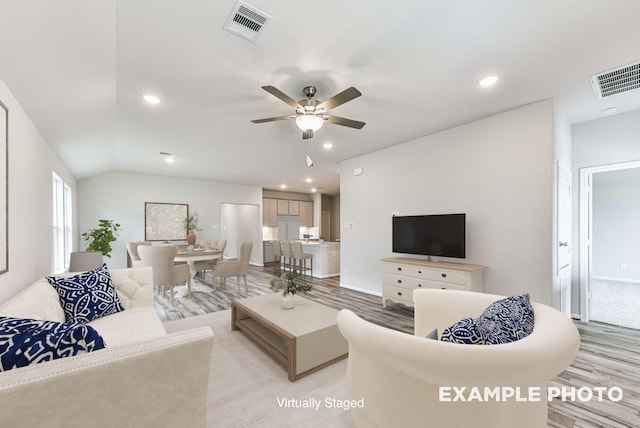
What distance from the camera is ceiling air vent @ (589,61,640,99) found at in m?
2.32

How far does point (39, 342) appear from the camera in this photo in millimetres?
884

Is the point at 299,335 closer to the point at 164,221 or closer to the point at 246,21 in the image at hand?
the point at 246,21

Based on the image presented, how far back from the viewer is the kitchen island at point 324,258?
6508 millimetres

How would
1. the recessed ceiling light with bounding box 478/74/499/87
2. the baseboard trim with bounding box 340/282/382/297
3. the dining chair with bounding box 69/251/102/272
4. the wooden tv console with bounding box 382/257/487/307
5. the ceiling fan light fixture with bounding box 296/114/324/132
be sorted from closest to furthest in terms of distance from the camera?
the recessed ceiling light with bounding box 478/74/499/87 < the ceiling fan light fixture with bounding box 296/114/324/132 < the wooden tv console with bounding box 382/257/487/307 < the dining chair with bounding box 69/251/102/272 < the baseboard trim with bounding box 340/282/382/297

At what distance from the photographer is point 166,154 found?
190 inches

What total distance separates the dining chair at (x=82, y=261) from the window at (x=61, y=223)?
0.48 m

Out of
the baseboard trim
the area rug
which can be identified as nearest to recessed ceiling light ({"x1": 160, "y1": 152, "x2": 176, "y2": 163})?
the area rug

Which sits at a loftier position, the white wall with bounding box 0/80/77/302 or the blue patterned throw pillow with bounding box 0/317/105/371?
the white wall with bounding box 0/80/77/302

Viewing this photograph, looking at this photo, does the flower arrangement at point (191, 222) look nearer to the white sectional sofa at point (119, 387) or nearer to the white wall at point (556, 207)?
the white sectional sofa at point (119, 387)

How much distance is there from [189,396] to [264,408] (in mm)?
1051

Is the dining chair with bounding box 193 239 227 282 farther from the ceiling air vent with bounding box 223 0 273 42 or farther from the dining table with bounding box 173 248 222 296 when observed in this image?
the ceiling air vent with bounding box 223 0 273 42

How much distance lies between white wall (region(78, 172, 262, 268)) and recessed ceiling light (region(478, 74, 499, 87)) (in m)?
6.89

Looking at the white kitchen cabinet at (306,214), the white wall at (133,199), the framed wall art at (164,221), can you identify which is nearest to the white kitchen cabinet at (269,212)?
the white kitchen cabinet at (306,214)

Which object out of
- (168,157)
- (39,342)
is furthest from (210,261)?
(39,342)
